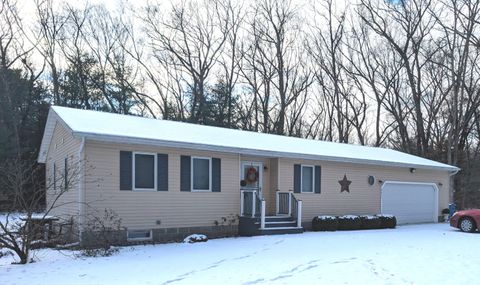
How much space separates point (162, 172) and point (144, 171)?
614 mm

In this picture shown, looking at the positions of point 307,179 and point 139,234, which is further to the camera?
point 307,179

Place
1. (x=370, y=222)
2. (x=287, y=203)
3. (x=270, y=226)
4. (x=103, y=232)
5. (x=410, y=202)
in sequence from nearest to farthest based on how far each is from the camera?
(x=103, y=232)
(x=270, y=226)
(x=287, y=203)
(x=370, y=222)
(x=410, y=202)

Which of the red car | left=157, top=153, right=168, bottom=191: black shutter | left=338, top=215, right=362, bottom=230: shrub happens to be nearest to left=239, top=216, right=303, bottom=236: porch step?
left=338, top=215, right=362, bottom=230: shrub

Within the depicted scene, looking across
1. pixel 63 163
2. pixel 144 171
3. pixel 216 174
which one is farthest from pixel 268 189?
pixel 63 163

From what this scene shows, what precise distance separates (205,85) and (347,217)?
20.3m

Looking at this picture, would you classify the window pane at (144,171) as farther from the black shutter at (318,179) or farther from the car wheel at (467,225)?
the car wheel at (467,225)

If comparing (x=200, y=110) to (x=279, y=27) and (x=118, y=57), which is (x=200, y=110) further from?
(x=279, y=27)

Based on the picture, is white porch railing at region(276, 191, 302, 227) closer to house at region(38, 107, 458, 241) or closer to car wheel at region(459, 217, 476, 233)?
house at region(38, 107, 458, 241)

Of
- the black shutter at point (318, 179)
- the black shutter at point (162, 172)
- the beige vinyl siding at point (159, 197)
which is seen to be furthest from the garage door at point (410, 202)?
the black shutter at point (162, 172)

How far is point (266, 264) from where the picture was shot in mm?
10180

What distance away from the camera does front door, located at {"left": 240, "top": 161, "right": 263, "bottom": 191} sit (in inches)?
685

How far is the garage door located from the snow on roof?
1.20 meters

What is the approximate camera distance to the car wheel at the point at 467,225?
712 inches

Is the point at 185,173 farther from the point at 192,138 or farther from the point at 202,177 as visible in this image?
the point at 192,138
